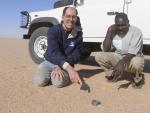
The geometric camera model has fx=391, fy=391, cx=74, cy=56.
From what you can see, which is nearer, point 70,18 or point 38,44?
point 70,18

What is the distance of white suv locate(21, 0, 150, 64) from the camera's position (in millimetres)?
7371

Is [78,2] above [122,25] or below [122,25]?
above

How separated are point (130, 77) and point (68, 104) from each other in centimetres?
209

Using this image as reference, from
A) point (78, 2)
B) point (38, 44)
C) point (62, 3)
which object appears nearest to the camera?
point (78, 2)

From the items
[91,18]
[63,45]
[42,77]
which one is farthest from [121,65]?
[91,18]

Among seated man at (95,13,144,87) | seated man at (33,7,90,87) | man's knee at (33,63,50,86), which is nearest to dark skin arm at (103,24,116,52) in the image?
seated man at (95,13,144,87)

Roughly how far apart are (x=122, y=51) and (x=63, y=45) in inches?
41.0

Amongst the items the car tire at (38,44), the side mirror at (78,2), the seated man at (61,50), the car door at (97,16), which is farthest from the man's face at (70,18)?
the car tire at (38,44)

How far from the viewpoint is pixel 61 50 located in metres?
6.71

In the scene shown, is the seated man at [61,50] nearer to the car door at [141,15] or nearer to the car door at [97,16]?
the car door at [97,16]

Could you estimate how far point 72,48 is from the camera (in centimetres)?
677

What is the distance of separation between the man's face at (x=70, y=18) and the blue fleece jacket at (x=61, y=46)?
155 mm

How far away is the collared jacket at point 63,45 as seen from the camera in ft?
21.2

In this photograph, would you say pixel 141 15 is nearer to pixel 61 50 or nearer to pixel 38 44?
pixel 61 50
